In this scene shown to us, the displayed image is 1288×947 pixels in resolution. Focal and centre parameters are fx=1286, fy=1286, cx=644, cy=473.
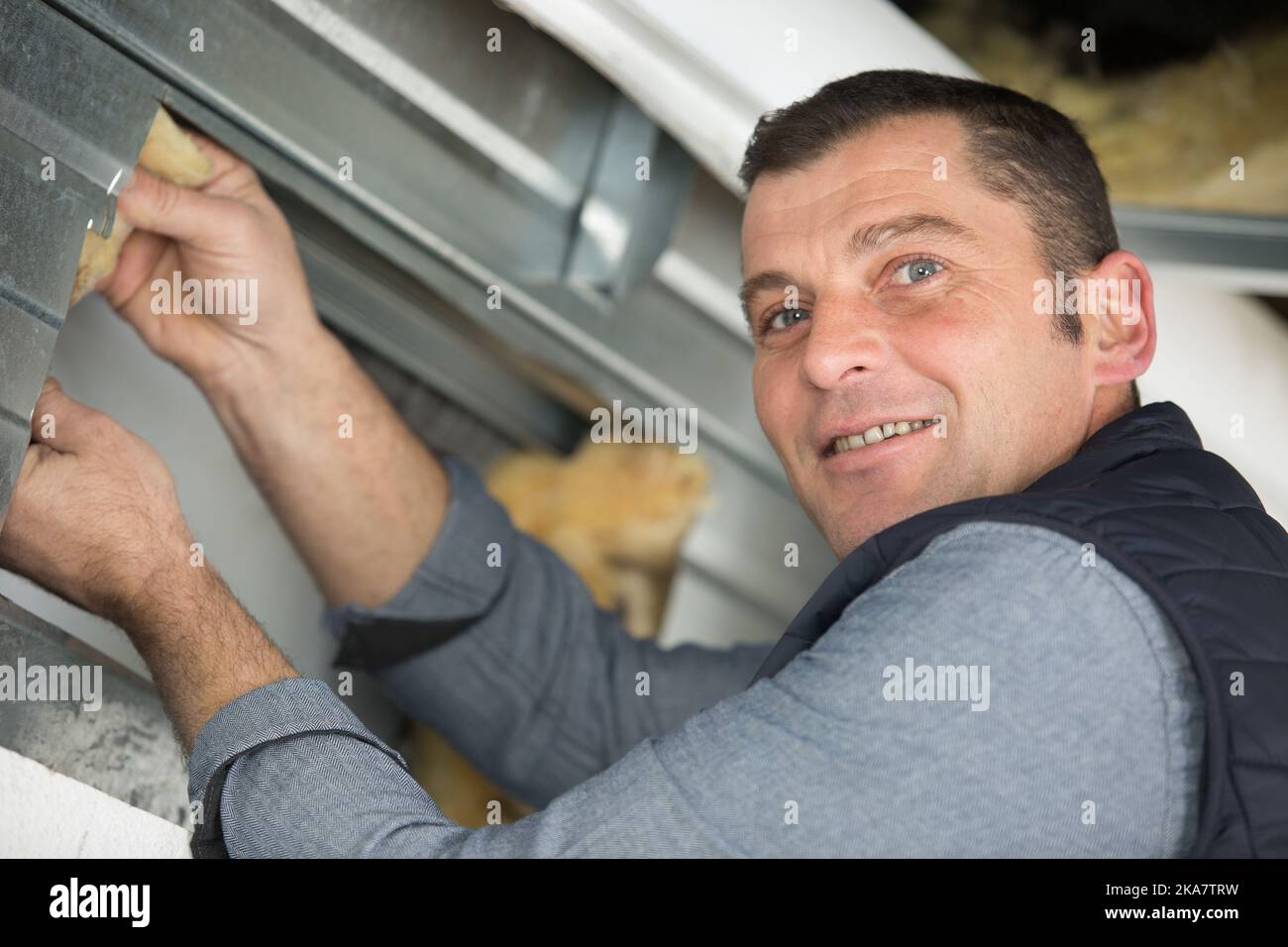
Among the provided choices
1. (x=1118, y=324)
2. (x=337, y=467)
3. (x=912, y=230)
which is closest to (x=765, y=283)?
(x=912, y=230)

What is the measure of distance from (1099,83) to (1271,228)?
0.26 meters

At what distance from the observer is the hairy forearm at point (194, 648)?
0.96 m

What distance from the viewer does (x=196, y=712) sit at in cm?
96

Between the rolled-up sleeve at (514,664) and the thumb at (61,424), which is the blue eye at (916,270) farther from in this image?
the thumb at (61,424)

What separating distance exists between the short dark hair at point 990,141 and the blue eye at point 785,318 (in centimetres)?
15

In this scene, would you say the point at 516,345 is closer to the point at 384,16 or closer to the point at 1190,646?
the point at 384,16

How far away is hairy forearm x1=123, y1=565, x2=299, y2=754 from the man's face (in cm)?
54

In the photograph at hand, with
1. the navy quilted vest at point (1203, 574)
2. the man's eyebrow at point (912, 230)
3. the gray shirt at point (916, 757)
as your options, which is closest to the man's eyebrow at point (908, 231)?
the man's eyebrow at point (912, 230)

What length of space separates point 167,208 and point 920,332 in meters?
0.70

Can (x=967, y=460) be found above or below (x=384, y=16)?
below

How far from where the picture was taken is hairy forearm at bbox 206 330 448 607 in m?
1.39

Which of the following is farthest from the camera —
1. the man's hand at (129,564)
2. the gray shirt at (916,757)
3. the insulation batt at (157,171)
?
the insulation batt at (157,171)

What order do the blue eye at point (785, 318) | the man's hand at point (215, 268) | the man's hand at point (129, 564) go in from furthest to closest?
the blue eye at point (785, 318) < the man's hand at point (215, 268) < the man's hand at point (129, 564)
